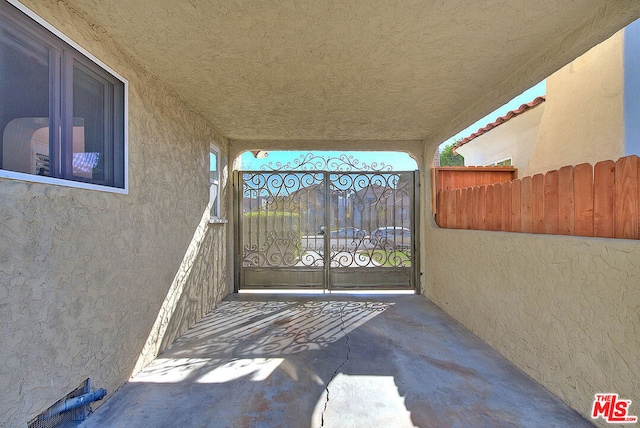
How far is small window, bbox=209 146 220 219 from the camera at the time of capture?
17.2 ft

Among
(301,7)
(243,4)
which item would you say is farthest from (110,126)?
(301,7)

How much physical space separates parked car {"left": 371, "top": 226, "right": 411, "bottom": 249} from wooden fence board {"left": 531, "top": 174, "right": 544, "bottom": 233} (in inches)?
126

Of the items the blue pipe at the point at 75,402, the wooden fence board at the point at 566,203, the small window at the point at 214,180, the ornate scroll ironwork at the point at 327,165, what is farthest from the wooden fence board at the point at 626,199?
the small window at the point at 214,180

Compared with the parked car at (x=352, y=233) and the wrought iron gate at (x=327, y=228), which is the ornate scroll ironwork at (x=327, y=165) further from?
the parked car at (x=352, y=233)

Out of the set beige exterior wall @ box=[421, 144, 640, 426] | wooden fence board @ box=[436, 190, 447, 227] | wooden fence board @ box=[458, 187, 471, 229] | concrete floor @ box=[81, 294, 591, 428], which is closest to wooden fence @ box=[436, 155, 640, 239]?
beige exterior wall @ box=[421, 144, 640, 426]

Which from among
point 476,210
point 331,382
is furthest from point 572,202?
point 331,382

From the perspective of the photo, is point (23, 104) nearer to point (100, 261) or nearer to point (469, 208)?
point (100, 261)

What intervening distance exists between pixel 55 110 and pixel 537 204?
14.5 ft

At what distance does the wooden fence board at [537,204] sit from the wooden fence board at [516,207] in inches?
7.7

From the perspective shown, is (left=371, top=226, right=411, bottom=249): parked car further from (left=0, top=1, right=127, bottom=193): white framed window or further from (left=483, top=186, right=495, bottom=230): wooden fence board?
(left=0, top=1, right=127, bottom=193): white framed window

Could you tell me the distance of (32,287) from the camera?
183 centimetres

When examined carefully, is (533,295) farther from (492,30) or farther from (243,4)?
(243,4)

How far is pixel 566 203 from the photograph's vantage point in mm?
2602

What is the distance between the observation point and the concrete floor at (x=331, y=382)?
2314mm
